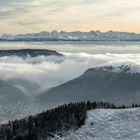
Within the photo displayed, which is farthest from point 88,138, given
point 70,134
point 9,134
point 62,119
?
point 9,134

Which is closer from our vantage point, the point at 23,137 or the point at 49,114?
the point at 23,137

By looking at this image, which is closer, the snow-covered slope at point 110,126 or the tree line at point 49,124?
the snow-covered slope at point 110,126

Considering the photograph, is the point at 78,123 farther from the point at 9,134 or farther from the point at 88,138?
the point at 9,134

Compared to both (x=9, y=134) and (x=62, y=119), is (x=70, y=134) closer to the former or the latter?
(x=62, y=119)

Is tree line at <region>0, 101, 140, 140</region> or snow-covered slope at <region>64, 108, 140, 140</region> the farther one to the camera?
tree line at <region>0, 101, 140, 140</region>

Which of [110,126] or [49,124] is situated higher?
[49,124]

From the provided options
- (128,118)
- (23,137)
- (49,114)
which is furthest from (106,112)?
A: (23,137)

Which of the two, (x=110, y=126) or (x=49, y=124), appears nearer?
(x=110, y=126)
